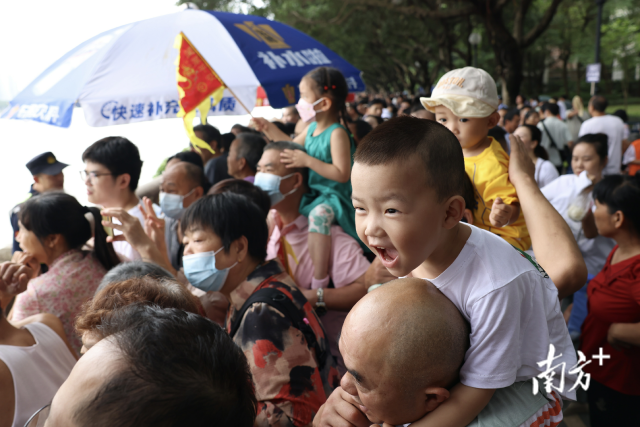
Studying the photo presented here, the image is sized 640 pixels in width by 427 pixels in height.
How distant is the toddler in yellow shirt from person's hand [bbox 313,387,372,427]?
3.34 feet

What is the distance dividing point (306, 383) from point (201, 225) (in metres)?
0.98

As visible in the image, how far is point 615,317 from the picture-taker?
2.84m

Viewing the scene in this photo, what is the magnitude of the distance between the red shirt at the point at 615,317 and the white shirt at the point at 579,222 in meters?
1.28

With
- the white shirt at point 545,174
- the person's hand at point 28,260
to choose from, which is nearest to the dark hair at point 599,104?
the white shirt at point 545,174

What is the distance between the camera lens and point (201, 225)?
2373 mm

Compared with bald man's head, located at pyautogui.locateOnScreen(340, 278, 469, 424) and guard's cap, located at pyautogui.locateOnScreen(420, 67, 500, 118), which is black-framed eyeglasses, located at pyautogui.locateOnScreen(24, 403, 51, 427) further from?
guard's cap, located at pyautogui.locateOnScreen(420, 67, 500, 118)

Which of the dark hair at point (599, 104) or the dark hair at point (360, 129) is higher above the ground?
the dark hair at point (360, 129)

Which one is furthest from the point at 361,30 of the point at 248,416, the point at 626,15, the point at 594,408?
the point at 248,416

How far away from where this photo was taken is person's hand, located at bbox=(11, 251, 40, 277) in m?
2.67

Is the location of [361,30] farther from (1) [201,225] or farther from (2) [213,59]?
(1) [201,225]

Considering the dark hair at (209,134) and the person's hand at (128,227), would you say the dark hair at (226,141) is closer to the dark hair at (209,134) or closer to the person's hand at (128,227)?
the dark hair at (209,134)

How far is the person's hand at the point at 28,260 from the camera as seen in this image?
2670 millimetres

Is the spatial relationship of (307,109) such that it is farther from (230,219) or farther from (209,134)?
(209,134)

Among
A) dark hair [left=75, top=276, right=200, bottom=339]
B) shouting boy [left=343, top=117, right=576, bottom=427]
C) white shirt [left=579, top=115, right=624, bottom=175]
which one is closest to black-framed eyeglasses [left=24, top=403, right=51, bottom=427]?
dark hair [left=75, top=276, right=200, bottom=339]
